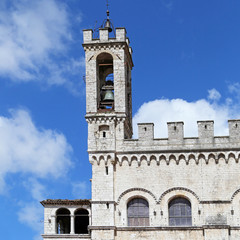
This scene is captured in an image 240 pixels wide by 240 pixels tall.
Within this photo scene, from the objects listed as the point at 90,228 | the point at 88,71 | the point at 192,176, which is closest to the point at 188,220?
the point at 192,176

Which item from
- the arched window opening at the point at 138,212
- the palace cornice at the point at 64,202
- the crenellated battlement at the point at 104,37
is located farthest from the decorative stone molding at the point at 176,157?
the crenellated battlement at the point at 104,37

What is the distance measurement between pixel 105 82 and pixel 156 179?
Answer: 8.63 metres

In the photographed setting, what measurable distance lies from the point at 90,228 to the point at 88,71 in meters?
10.0

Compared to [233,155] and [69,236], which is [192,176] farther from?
[69,236]

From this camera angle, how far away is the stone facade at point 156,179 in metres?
38.2

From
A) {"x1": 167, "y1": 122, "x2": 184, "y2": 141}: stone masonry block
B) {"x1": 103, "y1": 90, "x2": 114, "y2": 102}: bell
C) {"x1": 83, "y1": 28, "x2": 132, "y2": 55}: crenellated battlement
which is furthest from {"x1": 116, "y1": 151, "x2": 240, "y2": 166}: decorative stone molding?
{"x1": 83, "y1": 28, "x2": 132, "y2": 55}: crenellated battlement

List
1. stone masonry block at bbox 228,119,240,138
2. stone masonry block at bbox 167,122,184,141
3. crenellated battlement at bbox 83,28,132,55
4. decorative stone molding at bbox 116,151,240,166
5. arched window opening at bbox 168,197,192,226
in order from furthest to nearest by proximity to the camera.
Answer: crenellated battlement at bbox 83,28,132,55 → stone masonry block at bbox 167,122,184,141 → stone masonry block at bbox 228,119,240,138 → decorative stone molding at bbox 116,151,240,166 → arched window opening at bbox 168,197,192,226

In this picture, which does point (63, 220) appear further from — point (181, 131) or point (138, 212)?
point (181, 131)

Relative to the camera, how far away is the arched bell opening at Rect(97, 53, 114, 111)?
139ft

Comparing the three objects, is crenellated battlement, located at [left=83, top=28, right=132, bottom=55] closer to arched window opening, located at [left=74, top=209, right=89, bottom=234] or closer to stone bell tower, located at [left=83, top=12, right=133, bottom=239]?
stone bell tower, located at [left=83, top=12, right=133, bottom=239]

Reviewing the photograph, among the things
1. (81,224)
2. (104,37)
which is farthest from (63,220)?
(104,37)

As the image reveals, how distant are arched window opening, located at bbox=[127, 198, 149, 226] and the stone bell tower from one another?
1201mm

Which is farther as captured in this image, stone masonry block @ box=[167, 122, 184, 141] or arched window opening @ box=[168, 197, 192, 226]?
stone masonry block @ box=[167, 122, 184, 141]

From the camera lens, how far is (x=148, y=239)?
125 feet
